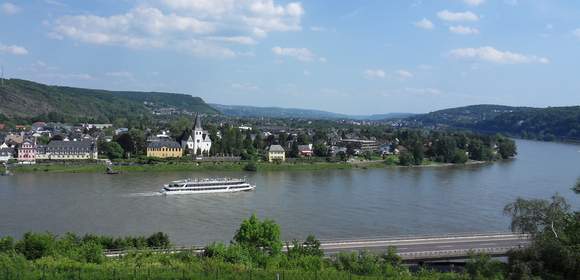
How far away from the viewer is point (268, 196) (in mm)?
19641

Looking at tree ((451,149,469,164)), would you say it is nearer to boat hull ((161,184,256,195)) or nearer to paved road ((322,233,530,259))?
boat hull ((161,184,256,195))

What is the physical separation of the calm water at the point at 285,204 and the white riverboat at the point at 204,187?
1.83 feet

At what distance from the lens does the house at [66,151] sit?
2978 cm

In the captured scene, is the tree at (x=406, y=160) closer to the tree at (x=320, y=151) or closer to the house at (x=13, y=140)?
the tree at (x=320, y=151)

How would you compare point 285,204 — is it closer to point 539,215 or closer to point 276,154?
point 539,215

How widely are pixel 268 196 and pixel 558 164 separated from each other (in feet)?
69.4

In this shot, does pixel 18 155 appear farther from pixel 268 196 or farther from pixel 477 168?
pixel 477 168

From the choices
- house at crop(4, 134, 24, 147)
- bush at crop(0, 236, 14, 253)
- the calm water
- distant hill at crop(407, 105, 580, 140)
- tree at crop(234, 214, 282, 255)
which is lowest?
the calm water

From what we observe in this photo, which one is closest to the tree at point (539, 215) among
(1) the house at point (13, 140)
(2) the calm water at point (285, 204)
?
Answer: (2) the calm water at point (285, 204)

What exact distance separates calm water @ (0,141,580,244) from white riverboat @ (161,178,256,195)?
1.83 feet

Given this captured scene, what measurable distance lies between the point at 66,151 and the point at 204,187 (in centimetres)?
1284

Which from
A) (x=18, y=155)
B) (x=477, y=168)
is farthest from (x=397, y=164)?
(x=18, y=155)

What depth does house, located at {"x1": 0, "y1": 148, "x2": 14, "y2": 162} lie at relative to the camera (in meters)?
28.9

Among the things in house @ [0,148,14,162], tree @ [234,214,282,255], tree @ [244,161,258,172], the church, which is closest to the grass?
tree @ [244,161,258,172]
